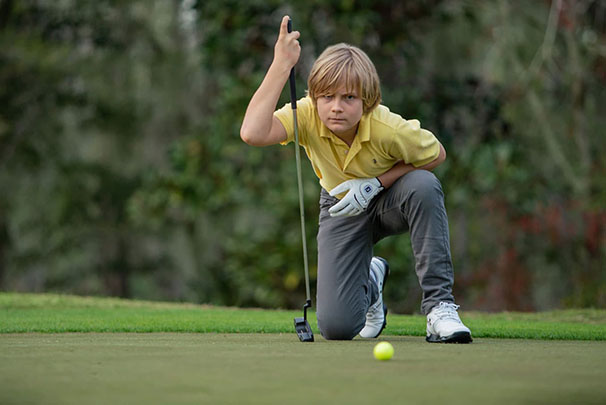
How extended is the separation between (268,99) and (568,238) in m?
9.53

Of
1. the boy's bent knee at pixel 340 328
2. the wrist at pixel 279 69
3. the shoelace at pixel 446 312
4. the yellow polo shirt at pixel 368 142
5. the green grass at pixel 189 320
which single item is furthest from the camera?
the green grass at pixel 189 320

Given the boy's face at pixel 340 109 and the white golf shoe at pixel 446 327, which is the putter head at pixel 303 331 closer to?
the white golf shoe at pixel 446 327

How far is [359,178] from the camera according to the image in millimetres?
4398

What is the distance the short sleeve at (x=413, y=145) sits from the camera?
4.23 metres

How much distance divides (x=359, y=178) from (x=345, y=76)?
581 mm

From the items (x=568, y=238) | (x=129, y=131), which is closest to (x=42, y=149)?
(x=129, y=131)

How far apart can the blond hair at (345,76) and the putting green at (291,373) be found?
1.12 meters

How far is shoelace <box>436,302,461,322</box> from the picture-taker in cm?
396

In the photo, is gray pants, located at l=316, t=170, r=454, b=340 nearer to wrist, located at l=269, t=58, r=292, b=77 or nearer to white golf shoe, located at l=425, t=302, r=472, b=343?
white golf shoe, located at l=425, t=302, r=472, b=343

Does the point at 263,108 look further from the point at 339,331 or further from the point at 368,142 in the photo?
the point at 339,331

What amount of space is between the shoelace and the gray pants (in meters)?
0.05

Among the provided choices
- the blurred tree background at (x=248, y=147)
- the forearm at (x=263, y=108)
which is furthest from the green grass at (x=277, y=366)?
the blurred tree background at (x=248, y=147)

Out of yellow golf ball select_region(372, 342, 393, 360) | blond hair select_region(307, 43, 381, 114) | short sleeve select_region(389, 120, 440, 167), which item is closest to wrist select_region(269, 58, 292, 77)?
blond hair select_region(307, 43, 381, 114)

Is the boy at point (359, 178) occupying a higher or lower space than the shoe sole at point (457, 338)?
higher
